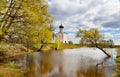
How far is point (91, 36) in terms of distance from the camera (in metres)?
45.5

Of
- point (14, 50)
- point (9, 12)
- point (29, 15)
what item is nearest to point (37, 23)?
point (29, 15)

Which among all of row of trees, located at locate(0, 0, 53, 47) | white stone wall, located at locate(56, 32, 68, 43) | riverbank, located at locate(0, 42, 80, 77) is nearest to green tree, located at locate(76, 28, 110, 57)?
riverbank, located at locate(0, 42, 80, 77)

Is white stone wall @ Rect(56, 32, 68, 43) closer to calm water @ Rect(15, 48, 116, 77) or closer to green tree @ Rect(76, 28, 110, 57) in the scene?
green tree @ Rect(76, 28, 110, 57)

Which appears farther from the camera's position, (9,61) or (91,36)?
(91,36)

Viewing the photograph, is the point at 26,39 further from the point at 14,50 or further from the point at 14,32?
the point at 14,50

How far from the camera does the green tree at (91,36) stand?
4562cm

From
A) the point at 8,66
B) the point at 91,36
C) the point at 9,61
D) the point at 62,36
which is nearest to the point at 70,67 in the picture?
the point at 8,66

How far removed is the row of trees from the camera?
2877 cm

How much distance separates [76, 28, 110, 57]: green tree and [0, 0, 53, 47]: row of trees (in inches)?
636

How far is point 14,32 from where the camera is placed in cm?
2995

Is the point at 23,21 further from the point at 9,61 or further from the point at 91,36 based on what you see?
the point at 91,36

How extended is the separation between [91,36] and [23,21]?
63.0 ft

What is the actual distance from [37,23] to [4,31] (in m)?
4.17

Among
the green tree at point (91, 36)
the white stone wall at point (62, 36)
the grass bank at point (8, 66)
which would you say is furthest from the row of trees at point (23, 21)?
the white stone wall at point (62, 36)
